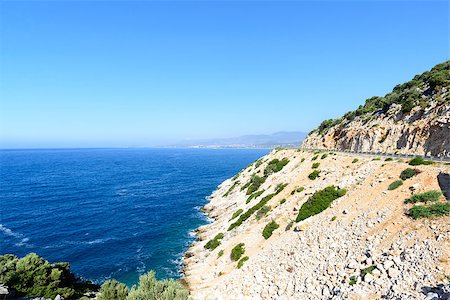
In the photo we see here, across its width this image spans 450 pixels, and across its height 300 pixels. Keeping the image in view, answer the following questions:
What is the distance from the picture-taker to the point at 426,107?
3991cm

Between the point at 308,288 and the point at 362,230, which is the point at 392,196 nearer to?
the point at 362,230

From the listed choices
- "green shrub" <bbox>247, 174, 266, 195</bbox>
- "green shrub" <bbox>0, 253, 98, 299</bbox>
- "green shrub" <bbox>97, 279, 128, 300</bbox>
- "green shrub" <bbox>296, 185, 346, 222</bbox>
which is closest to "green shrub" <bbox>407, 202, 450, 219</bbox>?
"green shrub" <bbox>296, 185, 346, 222</bbox>

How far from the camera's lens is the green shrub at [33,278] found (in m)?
25.9

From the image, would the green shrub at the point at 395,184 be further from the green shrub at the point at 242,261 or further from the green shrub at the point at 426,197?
the green shrub at the point at 242,261

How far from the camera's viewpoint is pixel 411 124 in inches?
1604

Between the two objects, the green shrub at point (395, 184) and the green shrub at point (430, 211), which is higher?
the green shrub at point (395, 184)

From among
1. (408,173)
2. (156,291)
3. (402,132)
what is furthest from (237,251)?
(402,132)

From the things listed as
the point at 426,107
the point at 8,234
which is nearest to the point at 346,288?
the point at 426,107

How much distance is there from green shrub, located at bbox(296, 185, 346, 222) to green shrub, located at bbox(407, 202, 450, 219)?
10217mm

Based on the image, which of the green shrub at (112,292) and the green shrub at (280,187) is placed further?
the green shrub at (280,187)

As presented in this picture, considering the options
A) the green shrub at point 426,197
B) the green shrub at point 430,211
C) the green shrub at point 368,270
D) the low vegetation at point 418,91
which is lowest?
the green shrub at point 368,270

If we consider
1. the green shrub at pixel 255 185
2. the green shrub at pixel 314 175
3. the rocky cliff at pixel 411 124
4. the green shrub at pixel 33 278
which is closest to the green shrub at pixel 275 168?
the green shrub at pixel 255 185

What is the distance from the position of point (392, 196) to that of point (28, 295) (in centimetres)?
3593

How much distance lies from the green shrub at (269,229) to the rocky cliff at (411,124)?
21.7 m
